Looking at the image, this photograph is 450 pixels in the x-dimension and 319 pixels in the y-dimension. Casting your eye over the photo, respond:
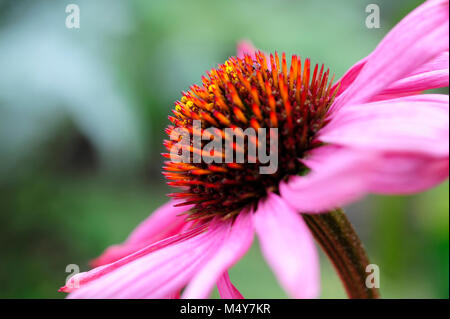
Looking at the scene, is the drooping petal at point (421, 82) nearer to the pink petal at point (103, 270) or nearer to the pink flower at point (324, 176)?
the pink flower at point (324, 176)

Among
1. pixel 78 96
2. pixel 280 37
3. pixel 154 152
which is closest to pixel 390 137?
pixel 78 96

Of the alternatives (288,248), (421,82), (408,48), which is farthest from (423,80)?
(288,248)

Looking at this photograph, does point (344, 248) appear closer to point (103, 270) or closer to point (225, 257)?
point (225, 257)

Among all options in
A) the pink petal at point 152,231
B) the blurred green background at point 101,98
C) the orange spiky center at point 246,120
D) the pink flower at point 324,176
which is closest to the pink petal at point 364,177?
the pink flower at point 324,176

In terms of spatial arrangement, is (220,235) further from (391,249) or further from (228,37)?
(228,37)

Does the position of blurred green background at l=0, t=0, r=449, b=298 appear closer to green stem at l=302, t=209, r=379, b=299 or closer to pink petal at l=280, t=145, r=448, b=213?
green stem at l=302, t=209, r=379, b=299

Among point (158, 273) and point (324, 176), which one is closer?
point (324, 176)
